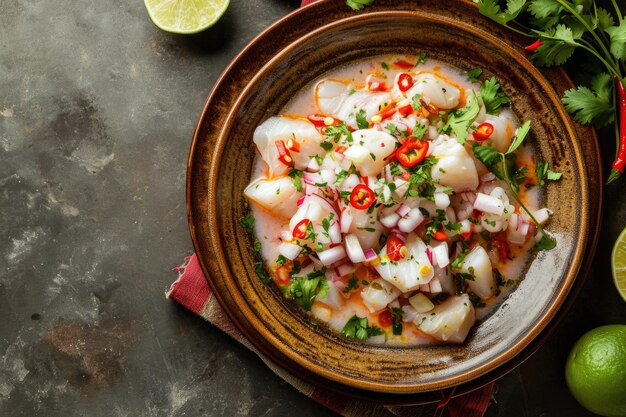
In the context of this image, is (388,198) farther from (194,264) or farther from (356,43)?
(194,264)

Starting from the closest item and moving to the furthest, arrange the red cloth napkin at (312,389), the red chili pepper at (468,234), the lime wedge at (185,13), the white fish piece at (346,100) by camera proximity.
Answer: the red chili pepper at (468,234) → the white fish piece at (346,100) → the red cloth napkin at (312,389) → the lime wedge at (185,13)

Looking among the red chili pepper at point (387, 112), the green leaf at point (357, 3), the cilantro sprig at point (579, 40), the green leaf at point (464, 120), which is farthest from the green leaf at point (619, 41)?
the green leaf at point (357, 3)

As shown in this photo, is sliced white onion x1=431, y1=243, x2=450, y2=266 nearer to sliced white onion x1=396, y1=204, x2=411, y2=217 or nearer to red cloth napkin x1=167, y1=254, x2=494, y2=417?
sliced white onion x1=396, y1=204, x2=411, y2=217

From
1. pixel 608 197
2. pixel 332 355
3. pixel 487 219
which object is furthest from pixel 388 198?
pixel 608 197

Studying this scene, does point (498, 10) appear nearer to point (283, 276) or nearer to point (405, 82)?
point (405, 82)

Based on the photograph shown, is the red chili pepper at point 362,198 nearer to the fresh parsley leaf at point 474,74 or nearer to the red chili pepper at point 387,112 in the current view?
the red chili pepper at point 387,112

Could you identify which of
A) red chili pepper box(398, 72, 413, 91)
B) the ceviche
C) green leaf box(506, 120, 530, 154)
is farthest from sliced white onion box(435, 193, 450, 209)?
red chili pepper box(398, 72, 413, 91)
